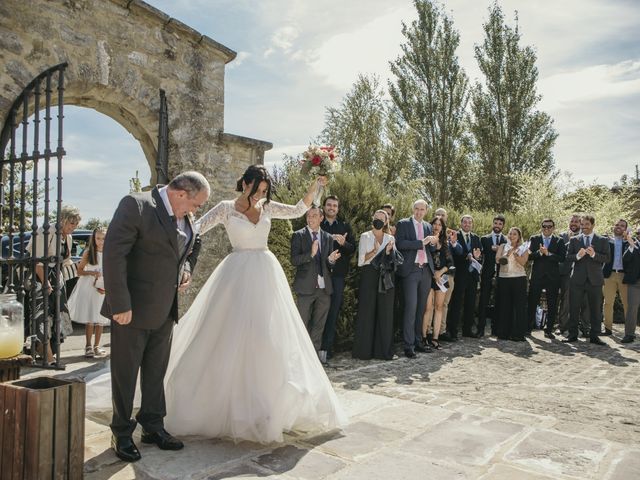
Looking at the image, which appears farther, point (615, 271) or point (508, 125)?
point (508, 125)

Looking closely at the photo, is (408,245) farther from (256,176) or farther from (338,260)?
(256,176)

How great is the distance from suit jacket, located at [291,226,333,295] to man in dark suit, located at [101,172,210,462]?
10.2 ft

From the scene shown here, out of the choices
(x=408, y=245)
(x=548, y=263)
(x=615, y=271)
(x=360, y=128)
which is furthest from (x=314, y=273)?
(x=360, y=128)

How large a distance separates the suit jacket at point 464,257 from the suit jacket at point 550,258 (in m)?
1.15

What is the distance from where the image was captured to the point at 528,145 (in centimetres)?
2441

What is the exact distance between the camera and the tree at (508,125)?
24.4 m

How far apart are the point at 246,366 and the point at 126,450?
90 cm

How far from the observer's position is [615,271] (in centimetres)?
977

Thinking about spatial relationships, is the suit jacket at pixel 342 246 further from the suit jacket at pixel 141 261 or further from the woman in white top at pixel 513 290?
the suit jacket at pixel 141 261

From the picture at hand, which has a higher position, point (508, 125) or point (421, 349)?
point (508, 125)

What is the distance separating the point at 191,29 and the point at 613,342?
8378 mm

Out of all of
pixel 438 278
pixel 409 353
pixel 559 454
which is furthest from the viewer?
pixel 438 278

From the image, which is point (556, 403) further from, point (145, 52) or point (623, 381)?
point (145, 52)

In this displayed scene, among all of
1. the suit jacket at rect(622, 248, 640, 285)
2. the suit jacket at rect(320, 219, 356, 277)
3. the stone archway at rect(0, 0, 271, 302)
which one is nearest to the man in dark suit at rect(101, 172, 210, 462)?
the stone archway at rect(0, 0, 271, 302)
